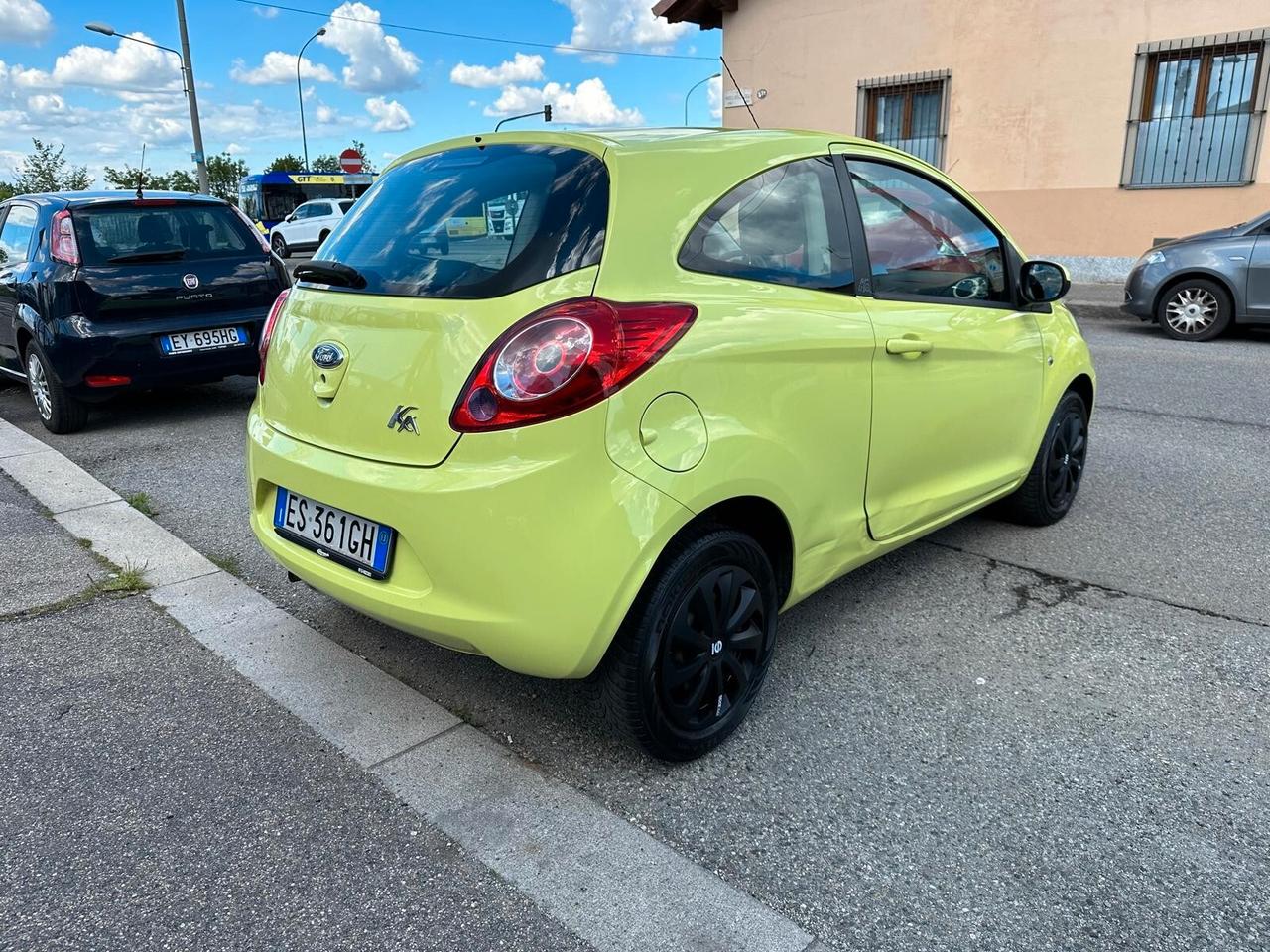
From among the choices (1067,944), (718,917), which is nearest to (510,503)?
(718,917)

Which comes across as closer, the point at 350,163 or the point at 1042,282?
the point at 1042,282

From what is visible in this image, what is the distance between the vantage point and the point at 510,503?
211 cm

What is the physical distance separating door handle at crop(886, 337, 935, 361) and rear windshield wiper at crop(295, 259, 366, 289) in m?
1.57

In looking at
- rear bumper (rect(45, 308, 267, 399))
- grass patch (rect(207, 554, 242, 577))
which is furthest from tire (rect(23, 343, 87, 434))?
grass patch (rect(207, 554, 242, 577))

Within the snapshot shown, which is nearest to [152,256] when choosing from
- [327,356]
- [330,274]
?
[330,274]

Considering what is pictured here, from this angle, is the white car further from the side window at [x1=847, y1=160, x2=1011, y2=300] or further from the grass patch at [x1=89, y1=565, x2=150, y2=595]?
the side window at [x1=847, y1=160, x2=1011, y2=300]

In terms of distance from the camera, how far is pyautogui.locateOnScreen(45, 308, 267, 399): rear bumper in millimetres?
5836

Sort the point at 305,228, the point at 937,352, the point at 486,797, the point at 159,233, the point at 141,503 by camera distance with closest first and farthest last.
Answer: the point at 486,797 < the point at 937,352 < the point at 141,503 < the point at 159,233 < the point at 305,228

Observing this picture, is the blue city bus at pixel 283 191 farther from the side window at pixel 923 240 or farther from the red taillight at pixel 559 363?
the red taillight at pixel 559 363

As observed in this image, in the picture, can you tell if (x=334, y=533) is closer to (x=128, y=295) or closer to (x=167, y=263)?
(x=128, y=295)

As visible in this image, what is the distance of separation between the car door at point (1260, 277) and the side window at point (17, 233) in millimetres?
10307

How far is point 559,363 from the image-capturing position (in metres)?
2.12

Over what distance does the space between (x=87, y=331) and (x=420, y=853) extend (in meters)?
5.02

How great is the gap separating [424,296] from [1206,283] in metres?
9.38
